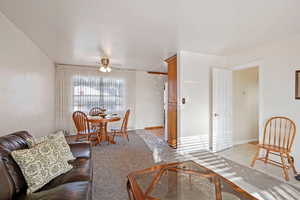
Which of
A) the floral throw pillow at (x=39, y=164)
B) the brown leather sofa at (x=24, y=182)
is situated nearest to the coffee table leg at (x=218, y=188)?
the brown leather sofa at (x=24, y=182)

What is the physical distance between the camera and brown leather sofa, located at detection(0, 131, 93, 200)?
3.24 ft

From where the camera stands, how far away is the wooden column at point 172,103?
11.3 ft

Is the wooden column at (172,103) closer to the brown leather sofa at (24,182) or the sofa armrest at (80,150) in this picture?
the sofa armrest at (80,150)

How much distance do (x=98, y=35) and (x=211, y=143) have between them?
11.8 ft

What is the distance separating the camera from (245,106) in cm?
390

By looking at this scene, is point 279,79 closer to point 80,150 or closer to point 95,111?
point 80,150

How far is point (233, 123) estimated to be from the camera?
12.2 ft

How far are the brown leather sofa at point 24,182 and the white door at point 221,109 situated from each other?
2.95m

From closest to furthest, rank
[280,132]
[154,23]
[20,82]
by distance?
[154,23] → [20,82] → [280,132]

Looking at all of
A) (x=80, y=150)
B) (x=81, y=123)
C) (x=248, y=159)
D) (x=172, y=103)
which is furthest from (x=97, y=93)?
(x=248, y=159)

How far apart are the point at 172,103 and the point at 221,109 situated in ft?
4.03

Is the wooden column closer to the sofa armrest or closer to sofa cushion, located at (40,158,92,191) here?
the sofa armrest

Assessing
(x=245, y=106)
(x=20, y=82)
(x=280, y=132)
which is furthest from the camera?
(x=245, y=106)

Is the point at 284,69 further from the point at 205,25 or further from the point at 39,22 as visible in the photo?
the point at 39,22
